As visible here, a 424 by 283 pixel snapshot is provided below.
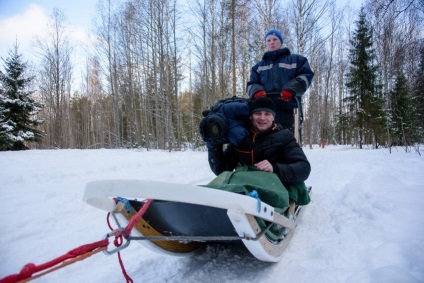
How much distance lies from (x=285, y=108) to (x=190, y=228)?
194cm

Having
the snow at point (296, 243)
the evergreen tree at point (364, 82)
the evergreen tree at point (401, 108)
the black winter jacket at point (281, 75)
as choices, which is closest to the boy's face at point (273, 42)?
the black winter jacket at point (281, 75)

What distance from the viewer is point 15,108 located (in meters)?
14.7

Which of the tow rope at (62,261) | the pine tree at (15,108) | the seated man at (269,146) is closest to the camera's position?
the tow rope at (62,261)

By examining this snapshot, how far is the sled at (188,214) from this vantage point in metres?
1.04

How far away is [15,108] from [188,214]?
17249mm

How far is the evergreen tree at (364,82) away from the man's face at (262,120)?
16978 millimetres

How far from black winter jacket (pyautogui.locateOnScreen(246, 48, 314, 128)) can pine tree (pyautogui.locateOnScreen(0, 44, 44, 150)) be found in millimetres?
15521

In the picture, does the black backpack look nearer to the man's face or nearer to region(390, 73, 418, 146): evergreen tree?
the man's face

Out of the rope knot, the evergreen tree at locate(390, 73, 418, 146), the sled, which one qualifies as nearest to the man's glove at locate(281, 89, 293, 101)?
the sled

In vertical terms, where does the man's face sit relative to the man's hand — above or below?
above

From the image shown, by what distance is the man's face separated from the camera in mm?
2131

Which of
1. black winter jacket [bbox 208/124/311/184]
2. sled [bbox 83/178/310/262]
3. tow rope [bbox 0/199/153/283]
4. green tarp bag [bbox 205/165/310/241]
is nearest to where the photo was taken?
tow rope [bbox 0/199/153/283]

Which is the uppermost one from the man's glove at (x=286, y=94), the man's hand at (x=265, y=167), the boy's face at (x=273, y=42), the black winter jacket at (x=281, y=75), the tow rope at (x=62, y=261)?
the boy's face at (x=273, y=42)

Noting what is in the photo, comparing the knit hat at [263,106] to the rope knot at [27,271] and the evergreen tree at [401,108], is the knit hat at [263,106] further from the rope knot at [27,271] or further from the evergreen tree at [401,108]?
the evergreen tree at [401,108]
